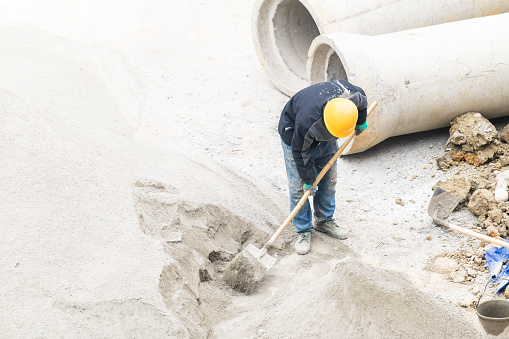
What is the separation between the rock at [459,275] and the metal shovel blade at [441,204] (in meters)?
0.66

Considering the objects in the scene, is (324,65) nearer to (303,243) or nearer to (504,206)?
(303,243)

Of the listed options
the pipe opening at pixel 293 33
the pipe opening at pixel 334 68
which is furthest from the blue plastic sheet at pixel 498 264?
the pipe opening at pixel 293 33

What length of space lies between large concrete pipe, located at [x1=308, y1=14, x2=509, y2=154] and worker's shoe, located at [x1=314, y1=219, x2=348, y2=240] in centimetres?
103

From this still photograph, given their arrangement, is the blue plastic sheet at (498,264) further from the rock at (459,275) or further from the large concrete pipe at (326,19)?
the large concrete pipe at (326,19)

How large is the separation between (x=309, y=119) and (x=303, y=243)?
128 centimetres

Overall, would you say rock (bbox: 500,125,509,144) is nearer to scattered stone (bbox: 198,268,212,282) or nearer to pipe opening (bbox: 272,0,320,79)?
pipe opening (bbox: 272,0,320,79)

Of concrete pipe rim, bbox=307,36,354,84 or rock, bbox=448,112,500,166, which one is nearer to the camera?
rock, bbox=448,112,500,166

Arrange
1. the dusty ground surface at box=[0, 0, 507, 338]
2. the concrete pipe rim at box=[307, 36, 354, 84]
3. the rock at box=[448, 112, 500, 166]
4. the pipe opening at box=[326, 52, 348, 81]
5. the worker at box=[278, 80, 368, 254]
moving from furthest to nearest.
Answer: the pipe opening at box=[326, 52, 348, 81], the concrete pipe rim at box=[307, 36, 354, 84], the rock at box=[448, 112, 500, 166], the worker at box=[278, 80, 368, 254], the dusty ground surface at box=[0, 0, 507, 338]

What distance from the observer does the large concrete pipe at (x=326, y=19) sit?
6234 mm

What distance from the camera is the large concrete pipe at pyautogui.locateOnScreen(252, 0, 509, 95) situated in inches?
245

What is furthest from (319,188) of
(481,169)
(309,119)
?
(481,169)

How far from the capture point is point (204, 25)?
8.53 metres

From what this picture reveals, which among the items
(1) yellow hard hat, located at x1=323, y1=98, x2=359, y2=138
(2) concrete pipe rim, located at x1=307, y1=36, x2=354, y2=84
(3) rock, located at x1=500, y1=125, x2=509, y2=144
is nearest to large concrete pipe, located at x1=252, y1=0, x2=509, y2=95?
(2) concrete pipe rim, located at x1=307, y1=36, x2=354, y2=84

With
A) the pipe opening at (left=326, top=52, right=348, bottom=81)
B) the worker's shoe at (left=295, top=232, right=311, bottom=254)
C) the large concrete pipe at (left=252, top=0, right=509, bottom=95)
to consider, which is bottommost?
the worker's shoe at (left=295, top=232, right=311, bottom=254)
